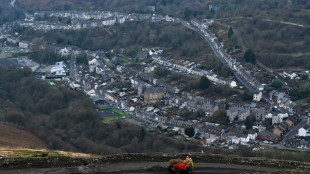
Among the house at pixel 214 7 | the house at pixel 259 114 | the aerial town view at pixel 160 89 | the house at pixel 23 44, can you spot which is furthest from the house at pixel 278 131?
the house at pixel 23 44

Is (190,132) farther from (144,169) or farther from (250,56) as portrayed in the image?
(144,169)

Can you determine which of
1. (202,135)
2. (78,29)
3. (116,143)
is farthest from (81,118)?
(78,29)

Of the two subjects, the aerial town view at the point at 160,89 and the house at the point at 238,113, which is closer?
the aerial town view at the point at 160,89

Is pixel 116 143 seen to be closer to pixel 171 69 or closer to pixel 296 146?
pixel 296 146

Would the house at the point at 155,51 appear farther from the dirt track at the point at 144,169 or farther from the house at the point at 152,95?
the dirt track at the point at 144,169

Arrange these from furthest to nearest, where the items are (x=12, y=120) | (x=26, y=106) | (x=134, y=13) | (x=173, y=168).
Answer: (x=134, y=13) < (x=26, y=106) < (x=12, y=120) < (x=173, y=168)

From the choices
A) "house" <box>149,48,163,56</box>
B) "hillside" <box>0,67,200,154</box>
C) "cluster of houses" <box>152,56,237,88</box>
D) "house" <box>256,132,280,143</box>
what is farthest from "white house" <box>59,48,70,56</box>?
"house" <box>256,132,280,143</box>
